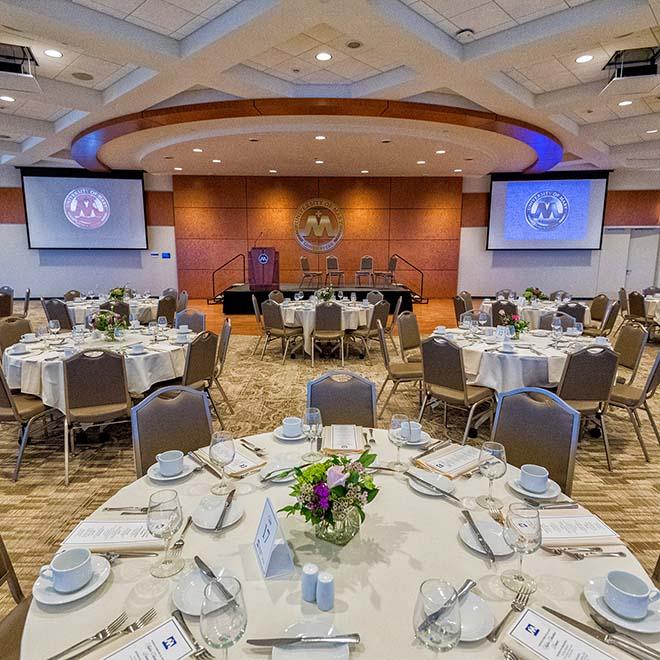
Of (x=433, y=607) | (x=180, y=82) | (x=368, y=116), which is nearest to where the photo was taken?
(x=433, y=607)

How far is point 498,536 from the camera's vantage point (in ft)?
4.89

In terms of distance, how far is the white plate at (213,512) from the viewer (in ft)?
5.10

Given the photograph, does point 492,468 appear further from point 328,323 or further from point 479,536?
point 328,323

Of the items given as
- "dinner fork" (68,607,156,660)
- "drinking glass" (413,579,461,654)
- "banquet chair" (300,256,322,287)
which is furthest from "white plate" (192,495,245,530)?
"banquet chair" (300,256,322,287)

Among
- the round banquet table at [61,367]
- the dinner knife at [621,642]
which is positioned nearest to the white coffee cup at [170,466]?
the dinner knife at [621,642]

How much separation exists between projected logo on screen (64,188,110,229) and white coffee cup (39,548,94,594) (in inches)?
555

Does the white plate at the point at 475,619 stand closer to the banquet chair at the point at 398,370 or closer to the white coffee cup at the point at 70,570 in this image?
the white coffee cup at the point at 70,570

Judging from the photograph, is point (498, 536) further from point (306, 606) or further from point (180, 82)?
point (180, 82)

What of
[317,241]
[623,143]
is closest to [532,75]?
[623,143]

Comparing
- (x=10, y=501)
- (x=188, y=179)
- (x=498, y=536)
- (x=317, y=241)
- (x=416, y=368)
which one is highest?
(x=188, y=179)

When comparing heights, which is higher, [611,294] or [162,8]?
[162,8]

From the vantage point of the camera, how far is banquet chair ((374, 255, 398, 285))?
42.7ft

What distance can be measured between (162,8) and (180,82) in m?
1.57

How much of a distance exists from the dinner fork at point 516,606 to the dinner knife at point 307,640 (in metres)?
0.34
